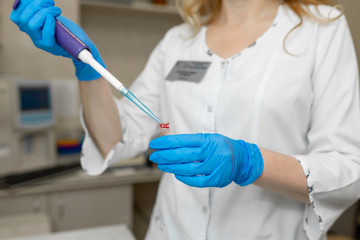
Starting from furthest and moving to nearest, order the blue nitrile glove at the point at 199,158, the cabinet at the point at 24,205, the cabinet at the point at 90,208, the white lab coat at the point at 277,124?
the cabinet at the point at 90,208 < the cabinet at the point at 24,205 < the white lab coat at the point at 277,124 < the blue nitrile glove at the point at 199,158

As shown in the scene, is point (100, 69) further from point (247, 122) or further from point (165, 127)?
point (247, 122)

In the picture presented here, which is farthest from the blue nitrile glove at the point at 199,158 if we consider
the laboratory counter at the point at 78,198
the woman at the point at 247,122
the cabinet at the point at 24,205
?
the cabinet at the point at 24,205

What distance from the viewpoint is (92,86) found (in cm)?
92

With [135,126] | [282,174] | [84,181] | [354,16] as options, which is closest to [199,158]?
[282,174]

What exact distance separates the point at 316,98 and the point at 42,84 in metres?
1.71

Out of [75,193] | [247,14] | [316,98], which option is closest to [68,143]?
[75,193]

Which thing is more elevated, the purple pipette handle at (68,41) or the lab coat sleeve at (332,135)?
the purple pipette handle at (68,41)

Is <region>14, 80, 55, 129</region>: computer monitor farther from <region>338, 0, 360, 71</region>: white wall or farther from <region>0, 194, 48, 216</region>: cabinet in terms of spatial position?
<region>338, 0, 360, 71</region>: white wall

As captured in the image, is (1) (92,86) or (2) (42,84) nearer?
(1) (92,86)

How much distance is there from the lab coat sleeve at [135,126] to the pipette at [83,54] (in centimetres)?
29

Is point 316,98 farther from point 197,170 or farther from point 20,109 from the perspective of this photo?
point 20,109

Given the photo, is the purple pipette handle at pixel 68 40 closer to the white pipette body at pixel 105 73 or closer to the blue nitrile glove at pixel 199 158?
the white pipette body at pixel 105 73

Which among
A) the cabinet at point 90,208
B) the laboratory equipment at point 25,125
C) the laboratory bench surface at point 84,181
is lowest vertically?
the cabinet at point 90,208

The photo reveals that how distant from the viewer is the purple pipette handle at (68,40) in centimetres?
72
